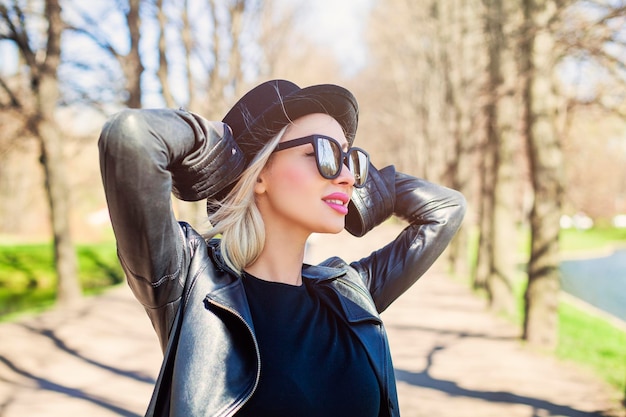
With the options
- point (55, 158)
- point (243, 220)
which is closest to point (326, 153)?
point (243, 220)

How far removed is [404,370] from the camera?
7.22 meters

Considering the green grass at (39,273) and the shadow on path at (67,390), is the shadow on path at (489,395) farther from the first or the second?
the green grass at (39,273)

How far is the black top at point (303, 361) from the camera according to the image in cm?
155

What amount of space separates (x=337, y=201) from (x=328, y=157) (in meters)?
0.13

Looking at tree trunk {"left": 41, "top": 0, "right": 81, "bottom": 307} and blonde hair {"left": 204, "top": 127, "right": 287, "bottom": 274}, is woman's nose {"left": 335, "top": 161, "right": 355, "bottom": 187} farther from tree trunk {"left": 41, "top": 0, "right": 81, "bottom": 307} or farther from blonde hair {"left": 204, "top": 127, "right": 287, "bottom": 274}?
tree trunk {"left": 41, "top": 0, "right": 81, "bottom": 307}

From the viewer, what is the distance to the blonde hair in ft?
5.63

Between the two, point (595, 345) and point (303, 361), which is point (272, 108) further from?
point (595, 345)

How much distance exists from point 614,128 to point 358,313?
998cm

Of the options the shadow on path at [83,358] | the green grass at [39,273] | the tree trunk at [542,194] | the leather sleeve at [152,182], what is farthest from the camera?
the green grass at [39,273]

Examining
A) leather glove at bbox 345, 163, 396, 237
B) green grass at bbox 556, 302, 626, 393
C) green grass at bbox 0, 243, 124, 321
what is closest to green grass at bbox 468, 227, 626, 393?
green grass at bbox 556, 302, 626, 393

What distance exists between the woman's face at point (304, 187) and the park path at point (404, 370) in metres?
4.36

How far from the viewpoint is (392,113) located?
3484cm

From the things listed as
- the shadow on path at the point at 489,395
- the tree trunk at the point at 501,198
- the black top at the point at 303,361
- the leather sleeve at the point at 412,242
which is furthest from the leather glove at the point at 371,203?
the tree trunk at the point at 501,198

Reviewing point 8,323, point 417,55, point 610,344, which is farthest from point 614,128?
point 417,55
